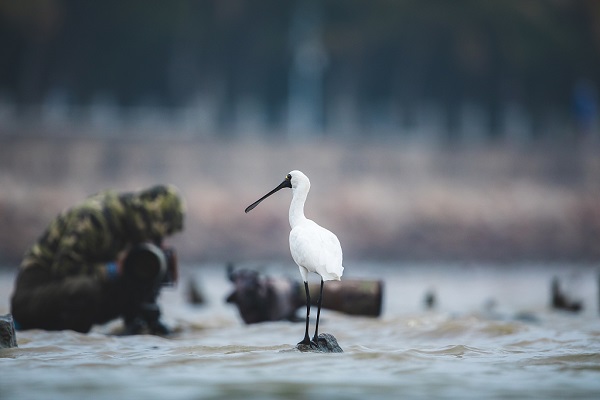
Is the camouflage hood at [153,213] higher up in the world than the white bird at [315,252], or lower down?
higher up

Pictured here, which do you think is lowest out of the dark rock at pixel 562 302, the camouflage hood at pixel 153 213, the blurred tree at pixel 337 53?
the dark rock at pixel 562 302

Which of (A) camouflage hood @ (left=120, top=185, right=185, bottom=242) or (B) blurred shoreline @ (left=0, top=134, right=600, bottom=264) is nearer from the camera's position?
(A) camouflage hood @ (left=120, top=185, right=185, bottom=242)

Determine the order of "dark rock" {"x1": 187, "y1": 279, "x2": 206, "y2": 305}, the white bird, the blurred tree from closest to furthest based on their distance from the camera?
the white bird < "dark rock" {"x1": 187, "y1": 279, "x2": 206, "y2": 305} < the blurred tree

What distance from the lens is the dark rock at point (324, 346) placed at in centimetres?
973


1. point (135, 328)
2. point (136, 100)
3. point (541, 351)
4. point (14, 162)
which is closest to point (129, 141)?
point (14, 162)

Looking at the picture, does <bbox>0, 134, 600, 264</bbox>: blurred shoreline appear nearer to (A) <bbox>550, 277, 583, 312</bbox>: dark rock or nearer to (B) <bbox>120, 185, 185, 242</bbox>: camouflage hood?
(A) <bbox>550, 277, 583, 312</bbox>: dark rock

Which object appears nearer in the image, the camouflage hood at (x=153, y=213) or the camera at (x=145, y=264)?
the camera at (x=145, y=264)

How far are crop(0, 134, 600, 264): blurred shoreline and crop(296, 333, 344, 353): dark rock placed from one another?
97.2 ft

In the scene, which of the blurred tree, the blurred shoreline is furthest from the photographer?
the blurred tree

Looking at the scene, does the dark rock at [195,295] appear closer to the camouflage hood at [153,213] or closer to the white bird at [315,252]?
the camouflage hood at [153,213]

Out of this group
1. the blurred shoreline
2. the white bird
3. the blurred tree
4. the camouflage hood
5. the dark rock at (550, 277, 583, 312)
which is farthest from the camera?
the blurred tree

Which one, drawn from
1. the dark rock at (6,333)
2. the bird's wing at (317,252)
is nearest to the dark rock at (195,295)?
the dark rock at (6,333)

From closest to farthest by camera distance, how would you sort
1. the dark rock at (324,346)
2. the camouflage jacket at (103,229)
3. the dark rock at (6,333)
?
1. the dark rock at (324,346)
2. the dark rock at (6,333)
3. the camouflage jacket at (103,229)

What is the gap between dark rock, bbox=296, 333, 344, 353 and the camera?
9.73 m
